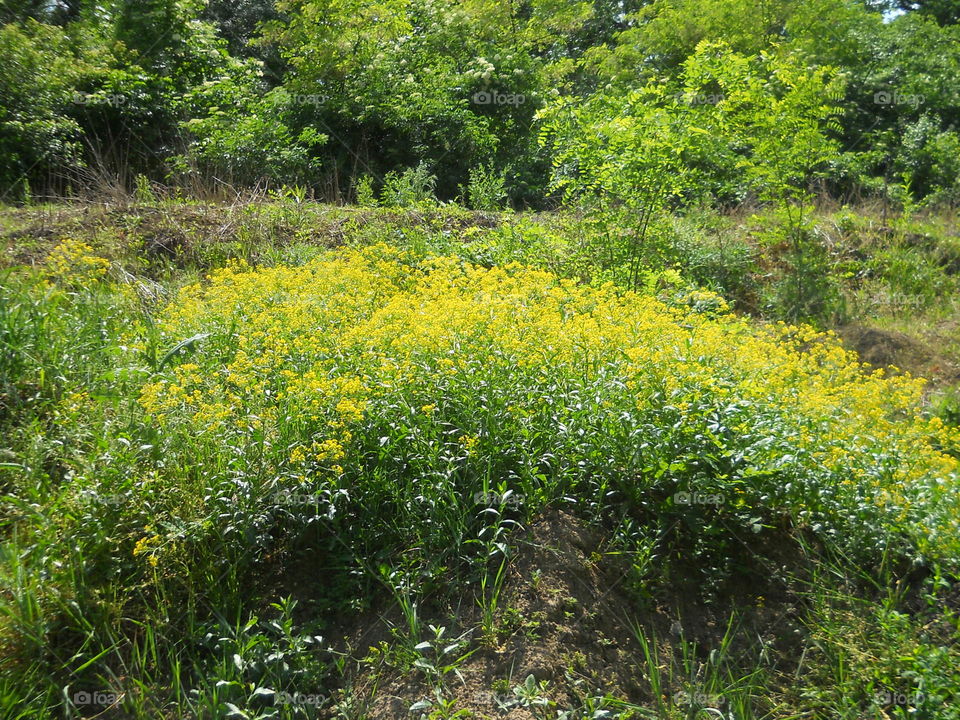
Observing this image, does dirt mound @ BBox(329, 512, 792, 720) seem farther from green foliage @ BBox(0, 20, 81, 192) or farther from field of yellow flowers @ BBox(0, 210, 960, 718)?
green foliage @ BBox(0, 20, 81, 192)

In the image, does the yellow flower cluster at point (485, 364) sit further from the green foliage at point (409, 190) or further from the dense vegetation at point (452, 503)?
the green foliage at point (409, 190)

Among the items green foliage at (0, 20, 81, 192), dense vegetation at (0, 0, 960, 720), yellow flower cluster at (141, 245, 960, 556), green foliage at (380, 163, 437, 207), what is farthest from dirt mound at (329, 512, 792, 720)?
green foliage at (0, 20, 81, 192)

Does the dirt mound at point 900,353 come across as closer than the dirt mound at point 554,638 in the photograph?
No

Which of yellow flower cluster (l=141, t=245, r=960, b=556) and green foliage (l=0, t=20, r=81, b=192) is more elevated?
green foliage (l=0, t=20, r=81, b=192)

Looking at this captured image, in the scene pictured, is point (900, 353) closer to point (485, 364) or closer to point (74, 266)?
point (485, 364)

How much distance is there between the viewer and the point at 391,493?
338cm

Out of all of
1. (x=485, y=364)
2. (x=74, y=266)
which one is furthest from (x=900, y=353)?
(x=74, y=266)

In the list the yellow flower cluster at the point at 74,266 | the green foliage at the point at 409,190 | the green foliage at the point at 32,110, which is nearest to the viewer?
the yellow flower cluster at the point at 74,266

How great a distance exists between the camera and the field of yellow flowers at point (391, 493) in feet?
9.46

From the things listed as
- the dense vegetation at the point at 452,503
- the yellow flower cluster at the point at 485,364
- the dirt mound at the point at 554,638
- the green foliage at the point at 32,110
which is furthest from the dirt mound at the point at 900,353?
the green foliage at the point at 32,110

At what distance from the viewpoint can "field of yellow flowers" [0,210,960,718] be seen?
2883mm

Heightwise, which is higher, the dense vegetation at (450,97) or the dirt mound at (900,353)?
the dense vegetation at (450,97)

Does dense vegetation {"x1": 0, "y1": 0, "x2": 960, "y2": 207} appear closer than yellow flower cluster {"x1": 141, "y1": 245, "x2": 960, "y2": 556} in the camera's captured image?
No

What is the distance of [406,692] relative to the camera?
2824 mm
